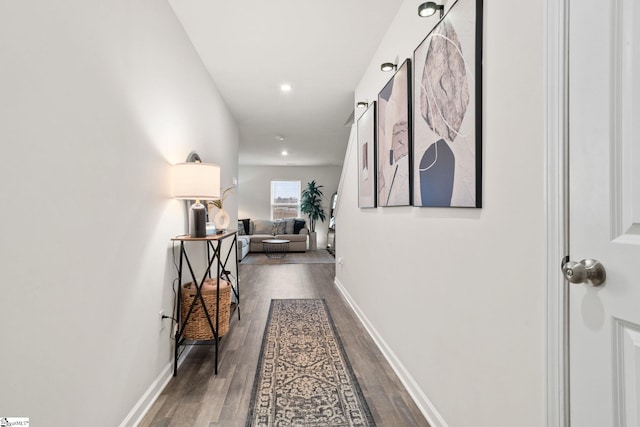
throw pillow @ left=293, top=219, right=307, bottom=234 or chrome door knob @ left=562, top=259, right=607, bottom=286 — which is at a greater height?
chrome door knob @ left=562, top=259, right=607, bottom=286

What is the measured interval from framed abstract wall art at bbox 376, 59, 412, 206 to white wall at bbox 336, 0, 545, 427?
0.58ft

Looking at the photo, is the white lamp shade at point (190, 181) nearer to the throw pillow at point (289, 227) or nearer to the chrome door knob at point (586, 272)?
the chrome door knob at point (586, 272)

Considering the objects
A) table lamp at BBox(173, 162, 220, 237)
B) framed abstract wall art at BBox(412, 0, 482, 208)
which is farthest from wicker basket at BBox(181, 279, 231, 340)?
framed abstract wall art at BBox(412, 0, 482, 208)

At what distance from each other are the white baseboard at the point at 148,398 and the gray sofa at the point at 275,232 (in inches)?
247

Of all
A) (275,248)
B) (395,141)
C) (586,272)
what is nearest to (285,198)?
(275,248)

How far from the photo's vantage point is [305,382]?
2029 mm

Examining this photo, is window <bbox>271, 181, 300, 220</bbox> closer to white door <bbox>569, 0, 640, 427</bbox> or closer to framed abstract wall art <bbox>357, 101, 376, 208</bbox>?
framed abstract wall art <bbox>357, 101, 376, 208</bbox>

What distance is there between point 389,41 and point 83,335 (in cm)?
257

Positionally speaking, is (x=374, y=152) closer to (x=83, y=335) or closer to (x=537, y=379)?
(x=537, y=379)

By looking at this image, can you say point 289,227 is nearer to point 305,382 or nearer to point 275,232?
point 275,232

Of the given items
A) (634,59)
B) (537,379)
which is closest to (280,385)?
(537,379)

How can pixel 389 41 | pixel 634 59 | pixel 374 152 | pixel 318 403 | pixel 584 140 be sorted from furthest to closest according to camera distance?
pixel 374 152
pixel 389 41
pixel 318 403
pixel 584 140
pixel 634 59

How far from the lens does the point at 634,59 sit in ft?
2.40

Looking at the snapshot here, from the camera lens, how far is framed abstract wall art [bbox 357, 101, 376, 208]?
2.80 metres
